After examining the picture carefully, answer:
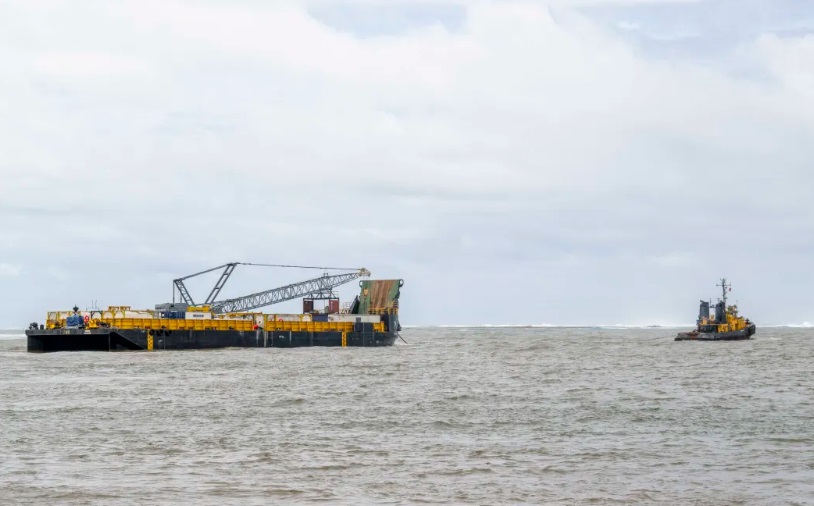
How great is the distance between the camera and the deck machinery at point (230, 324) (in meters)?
99.1

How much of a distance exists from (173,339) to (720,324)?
257ft

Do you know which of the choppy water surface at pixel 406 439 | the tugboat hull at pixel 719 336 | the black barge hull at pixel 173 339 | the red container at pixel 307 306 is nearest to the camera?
the choppy water surface at pixel 406 439

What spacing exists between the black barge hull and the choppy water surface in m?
35.9

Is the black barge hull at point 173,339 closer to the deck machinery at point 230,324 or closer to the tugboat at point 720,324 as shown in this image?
the deck machinery at point 230,324

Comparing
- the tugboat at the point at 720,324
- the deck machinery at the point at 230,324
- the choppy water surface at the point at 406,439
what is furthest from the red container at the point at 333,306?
the choppy water surface at the point at 406,439

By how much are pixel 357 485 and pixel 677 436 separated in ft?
44.7

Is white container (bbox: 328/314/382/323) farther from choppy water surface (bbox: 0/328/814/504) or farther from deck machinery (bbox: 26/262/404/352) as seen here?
choppy water surface (bbox: 0/328/814/504)

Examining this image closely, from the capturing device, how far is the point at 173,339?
105 meters

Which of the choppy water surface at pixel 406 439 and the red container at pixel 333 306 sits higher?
the red container at pixel 333 306

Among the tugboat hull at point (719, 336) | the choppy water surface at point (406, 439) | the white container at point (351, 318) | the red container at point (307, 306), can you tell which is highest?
the red container at point (307, 306)

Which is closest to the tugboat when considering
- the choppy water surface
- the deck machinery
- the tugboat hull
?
the tugboat hull

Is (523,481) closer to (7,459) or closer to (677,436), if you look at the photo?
(677,436)

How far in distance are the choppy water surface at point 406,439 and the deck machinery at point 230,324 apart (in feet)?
122

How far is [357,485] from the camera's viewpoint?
79.2 feet
